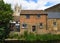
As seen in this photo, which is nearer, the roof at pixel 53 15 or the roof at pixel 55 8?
the roof at pixel 53 15

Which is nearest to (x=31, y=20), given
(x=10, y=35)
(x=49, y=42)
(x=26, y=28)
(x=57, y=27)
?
(x=26, y=28)

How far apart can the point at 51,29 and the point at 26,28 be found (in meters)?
7.67

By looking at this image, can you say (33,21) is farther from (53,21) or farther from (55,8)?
(55,8)

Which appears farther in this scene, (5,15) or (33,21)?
(33,21)

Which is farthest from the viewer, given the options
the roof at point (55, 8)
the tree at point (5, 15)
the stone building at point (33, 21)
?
the roof at point (55, 8)

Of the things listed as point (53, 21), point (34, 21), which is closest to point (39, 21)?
point (34, 21)

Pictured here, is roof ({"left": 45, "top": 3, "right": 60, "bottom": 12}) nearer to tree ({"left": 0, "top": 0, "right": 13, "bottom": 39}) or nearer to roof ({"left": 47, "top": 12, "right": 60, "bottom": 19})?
roof ({"left": 47, "top": 12, "right": 60, "bottom": 19})

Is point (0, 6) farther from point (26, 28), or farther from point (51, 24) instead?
point (51, 24)

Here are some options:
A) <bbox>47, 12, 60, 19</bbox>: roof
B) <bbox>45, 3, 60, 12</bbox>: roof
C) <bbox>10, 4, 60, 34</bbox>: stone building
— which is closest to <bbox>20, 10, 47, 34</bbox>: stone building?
<bbox>10, 4, 60, 34</bbox>: stone building

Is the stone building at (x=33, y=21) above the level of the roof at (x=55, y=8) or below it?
below

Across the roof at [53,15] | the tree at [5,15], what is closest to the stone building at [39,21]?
the roof at [53,15]

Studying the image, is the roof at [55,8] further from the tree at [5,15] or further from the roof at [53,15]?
the tree at [5,15]

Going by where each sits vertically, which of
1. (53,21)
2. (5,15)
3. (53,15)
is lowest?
(53,21)

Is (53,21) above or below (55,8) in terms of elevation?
below
